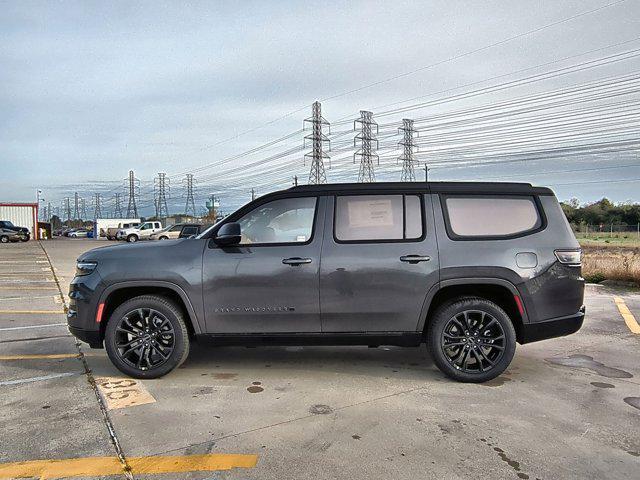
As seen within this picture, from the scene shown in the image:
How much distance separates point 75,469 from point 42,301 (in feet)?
24.4

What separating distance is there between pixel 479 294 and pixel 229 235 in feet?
8.06

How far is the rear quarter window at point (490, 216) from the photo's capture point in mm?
4688

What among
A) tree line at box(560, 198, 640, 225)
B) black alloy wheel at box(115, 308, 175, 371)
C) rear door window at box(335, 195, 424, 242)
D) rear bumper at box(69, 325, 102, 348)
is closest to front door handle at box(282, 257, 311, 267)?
rear door window at box(335, 195, 424, 242)

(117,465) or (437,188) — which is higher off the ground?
(437,188)

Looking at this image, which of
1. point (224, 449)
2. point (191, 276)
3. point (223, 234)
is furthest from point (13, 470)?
point (223, 234)

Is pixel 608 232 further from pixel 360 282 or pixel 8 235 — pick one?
pixel 360 282

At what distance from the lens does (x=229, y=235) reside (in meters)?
4.57

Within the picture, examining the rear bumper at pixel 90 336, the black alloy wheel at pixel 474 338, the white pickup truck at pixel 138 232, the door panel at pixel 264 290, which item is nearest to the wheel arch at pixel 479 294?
the black alloy wheel at pixel 474 338

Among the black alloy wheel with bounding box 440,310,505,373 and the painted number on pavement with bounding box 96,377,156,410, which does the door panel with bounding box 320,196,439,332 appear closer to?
the black alloy wheel with bounding box 440,310,505,373

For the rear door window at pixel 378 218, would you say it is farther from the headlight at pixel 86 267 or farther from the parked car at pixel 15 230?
the parked car at pixel 15 230

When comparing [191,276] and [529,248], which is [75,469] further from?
[529,248]

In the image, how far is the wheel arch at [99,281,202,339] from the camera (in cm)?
465

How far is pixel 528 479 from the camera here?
292 cm

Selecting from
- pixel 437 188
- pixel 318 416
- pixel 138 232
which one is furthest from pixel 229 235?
pixel 138 232
